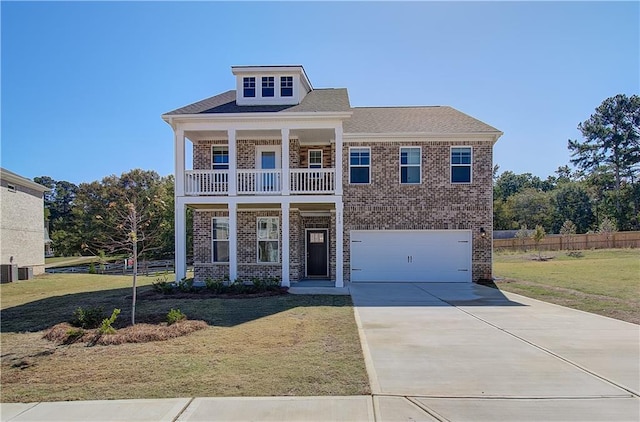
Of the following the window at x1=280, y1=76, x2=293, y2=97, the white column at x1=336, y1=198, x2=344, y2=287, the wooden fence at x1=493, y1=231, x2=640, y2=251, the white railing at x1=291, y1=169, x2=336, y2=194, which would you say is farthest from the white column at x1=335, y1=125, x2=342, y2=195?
the wooden fence at x1=493, y1=231, x2=640, y2=251

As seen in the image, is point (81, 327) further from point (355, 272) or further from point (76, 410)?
point (355, 272)

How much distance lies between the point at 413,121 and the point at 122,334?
13965 mm

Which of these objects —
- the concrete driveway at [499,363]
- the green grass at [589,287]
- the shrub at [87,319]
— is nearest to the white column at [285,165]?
the concrete driveway at [499,363]

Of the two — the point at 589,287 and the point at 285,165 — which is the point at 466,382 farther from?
the point at 589,287

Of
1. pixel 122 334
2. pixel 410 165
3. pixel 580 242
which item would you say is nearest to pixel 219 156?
pixel 410 165

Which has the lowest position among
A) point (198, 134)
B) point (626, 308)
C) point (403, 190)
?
point (626, 308)

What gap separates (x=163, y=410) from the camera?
453 centimetres

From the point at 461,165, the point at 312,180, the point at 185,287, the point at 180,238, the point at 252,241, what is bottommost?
the point at 185,287

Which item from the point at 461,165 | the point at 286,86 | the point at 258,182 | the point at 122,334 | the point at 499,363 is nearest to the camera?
the point at 499,363

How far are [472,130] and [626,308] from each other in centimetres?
828

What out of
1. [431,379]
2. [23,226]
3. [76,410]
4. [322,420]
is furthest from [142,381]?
[23,226]

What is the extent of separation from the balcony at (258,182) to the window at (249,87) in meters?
3.36

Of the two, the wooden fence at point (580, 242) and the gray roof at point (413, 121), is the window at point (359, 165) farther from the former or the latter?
the wooden fence at point (580, 242)

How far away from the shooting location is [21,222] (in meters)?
22.3
